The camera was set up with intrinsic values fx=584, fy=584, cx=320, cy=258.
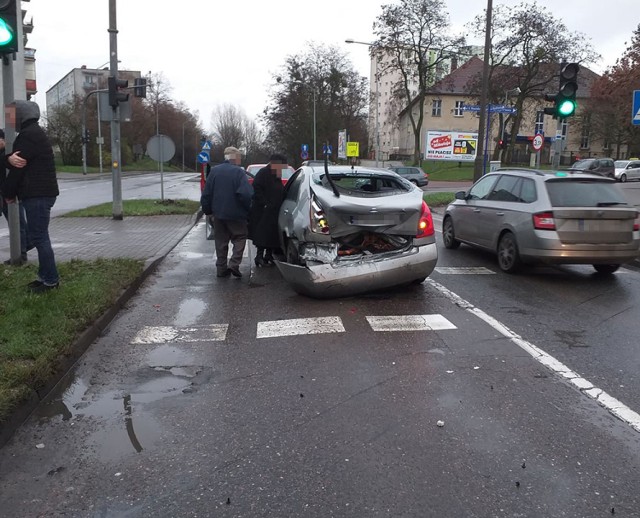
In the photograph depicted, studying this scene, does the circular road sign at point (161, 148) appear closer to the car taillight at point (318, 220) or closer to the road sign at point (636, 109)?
the car taillight at point (318, 220)

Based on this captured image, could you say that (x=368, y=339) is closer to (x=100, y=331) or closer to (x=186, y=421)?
(x=186, y=421)

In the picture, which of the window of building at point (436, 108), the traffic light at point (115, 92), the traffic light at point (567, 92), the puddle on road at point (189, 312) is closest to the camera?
the puddle on road at point (189, 312)

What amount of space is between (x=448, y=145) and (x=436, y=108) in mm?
31180

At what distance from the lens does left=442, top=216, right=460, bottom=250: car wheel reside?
38.0ft

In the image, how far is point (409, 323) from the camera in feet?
20.4

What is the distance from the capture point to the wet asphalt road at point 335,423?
296 centimetres

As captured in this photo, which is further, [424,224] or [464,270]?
[464,270]

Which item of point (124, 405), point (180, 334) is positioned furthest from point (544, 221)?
point (124, 405)

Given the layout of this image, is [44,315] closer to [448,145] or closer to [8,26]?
[8,26]

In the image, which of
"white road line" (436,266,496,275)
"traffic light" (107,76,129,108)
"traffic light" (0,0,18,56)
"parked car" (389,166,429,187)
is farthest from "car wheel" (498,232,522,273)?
"parked car" (389,166,429,187)

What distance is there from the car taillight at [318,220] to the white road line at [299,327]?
1120 millimetres

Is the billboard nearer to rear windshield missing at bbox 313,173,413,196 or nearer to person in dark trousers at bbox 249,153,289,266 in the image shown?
person in dark trousers at bbox 249,153,289,266

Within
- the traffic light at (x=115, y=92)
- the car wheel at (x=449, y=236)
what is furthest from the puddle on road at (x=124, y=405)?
the traffic light at (x=115, y=92)

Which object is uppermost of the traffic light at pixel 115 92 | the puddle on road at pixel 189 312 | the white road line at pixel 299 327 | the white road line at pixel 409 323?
the traffic light at pixel 115 92
